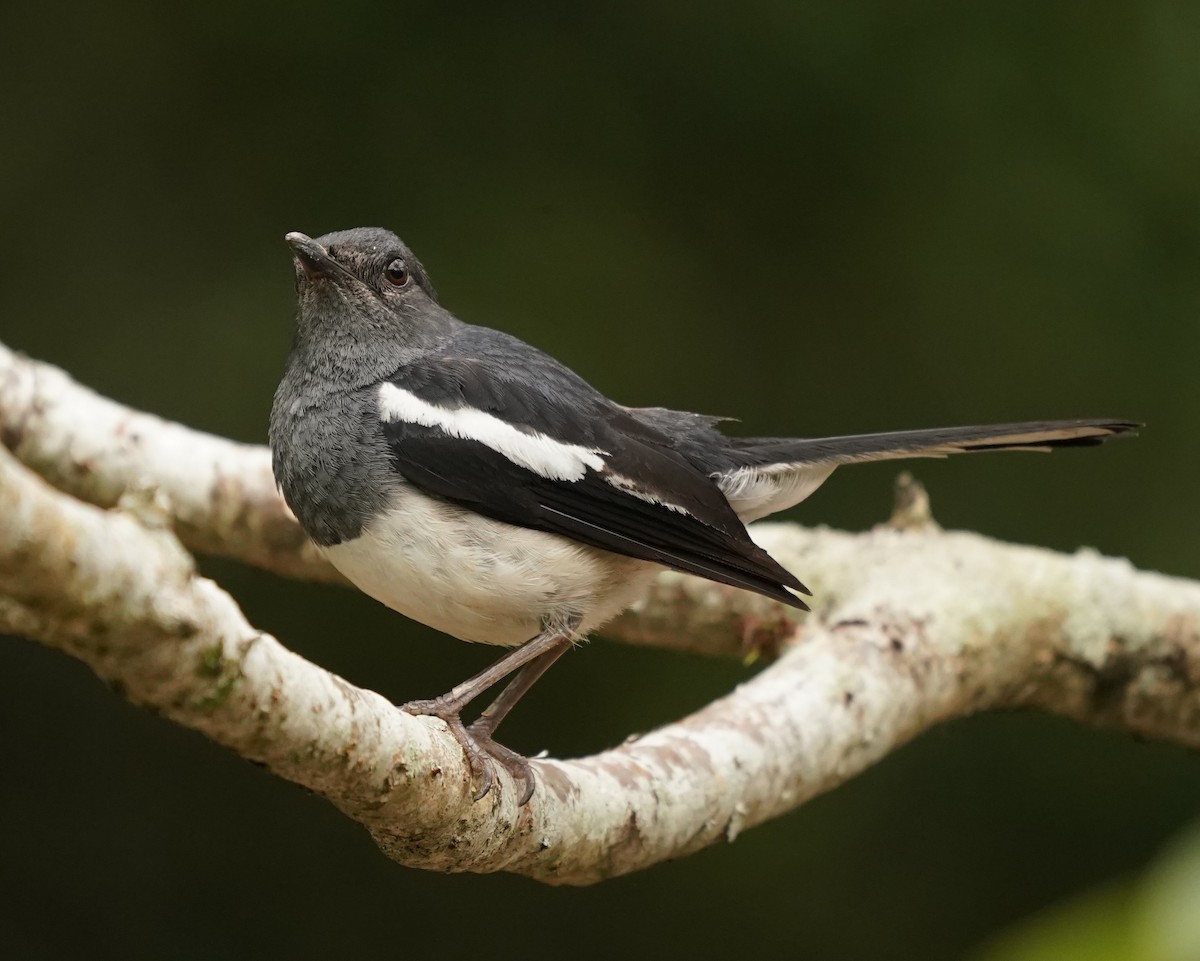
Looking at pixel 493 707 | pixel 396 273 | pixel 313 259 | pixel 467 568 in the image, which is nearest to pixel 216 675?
pixel 467 568

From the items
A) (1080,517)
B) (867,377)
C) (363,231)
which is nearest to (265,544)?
(363,231)

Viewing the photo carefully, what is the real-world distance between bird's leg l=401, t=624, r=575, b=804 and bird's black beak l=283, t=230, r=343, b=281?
110 centimetres

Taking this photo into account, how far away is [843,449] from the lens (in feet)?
11.5

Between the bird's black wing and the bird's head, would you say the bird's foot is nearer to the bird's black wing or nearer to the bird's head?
the bird's black wing

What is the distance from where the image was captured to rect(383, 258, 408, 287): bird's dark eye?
3576mm

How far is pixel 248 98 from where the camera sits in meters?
5.82

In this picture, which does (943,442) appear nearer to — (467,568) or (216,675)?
(467,568)

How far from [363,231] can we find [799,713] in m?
1.71

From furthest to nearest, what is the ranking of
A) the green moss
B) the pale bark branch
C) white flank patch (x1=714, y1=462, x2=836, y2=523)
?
white flank patch (x1=714, y1=462, x2=836, y2=523) < the green moss < the pale bark branch

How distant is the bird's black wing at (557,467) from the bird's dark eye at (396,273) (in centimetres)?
30

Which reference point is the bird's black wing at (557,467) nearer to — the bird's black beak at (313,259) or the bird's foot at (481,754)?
the bird's black beak at (313,259)

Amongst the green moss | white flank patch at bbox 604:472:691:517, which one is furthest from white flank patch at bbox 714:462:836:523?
the green moss

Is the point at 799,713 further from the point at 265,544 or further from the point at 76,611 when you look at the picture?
the point at 76,611

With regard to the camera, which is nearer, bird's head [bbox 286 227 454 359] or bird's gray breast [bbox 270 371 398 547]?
bird's gray breast [bbox 270 371 398 547]
